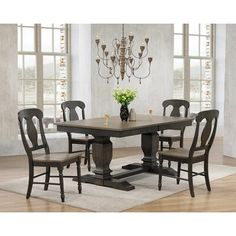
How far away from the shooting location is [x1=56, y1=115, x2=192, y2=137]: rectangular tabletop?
472cm

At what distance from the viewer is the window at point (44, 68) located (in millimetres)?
7816

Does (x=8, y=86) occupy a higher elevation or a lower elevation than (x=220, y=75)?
lower

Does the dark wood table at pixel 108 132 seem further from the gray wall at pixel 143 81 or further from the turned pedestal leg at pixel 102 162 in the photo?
the gray wall at pixel 143 81

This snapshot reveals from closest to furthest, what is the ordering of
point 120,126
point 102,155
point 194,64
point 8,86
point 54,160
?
point 54,160 → point 120,126 → point 102,155 → point 8,86 → point 194,64

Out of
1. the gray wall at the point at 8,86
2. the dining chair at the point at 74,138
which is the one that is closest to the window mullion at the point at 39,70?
the gray wall at the point at 8,86

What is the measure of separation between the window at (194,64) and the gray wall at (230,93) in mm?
2048

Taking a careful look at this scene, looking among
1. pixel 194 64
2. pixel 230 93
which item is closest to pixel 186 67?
pixel 194 64

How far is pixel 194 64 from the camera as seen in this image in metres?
9.53

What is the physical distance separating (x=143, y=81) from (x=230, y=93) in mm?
1760

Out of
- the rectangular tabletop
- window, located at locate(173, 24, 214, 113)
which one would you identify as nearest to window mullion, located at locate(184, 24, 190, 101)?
window, located at locate(173, 24, 214, 113)

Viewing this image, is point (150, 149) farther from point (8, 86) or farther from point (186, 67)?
point (186, 67)

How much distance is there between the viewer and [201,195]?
4.71 metres

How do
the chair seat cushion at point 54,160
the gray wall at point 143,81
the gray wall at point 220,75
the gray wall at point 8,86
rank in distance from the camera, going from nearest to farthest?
1. the chair seat cushion at point 54,160
2. the gray wall at point 8,86
3. the gray wall at point 143,81
4. the gray wall at point 220,75
